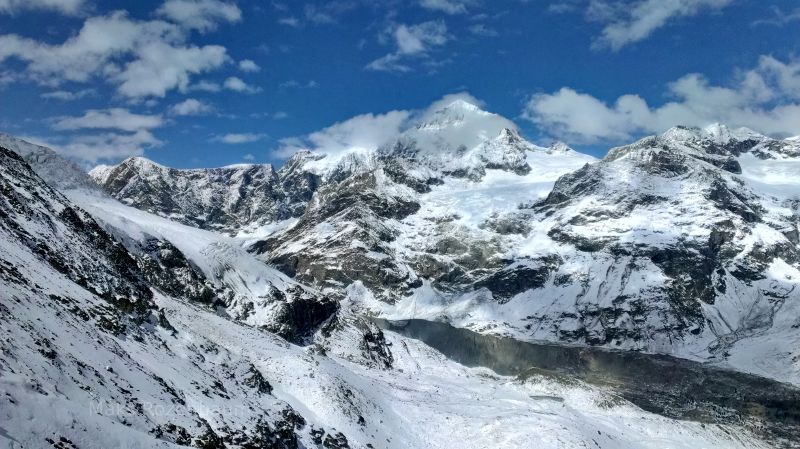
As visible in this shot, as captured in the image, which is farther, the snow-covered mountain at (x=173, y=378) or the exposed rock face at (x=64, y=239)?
the exposed rock face at (x=64, y=239)

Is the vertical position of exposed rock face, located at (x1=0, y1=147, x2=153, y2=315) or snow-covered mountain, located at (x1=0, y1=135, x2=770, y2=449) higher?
exposed rock face, located at (x1=0, y1=147, x2=153, y2=315)

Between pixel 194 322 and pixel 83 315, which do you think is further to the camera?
pixel 194 322

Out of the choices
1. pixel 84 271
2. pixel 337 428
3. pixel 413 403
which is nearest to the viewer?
pixel 84 271

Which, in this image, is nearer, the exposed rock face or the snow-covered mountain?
the snow-covered mountain

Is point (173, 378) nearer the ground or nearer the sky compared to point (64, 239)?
nearer the ground

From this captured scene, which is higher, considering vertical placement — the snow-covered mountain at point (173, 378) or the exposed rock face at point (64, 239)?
the exposed rock face at point (64, 239)

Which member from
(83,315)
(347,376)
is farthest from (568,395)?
(83,315)

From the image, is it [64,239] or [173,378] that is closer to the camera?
[173,378]

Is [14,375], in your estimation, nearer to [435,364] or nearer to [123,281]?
[123,281]
